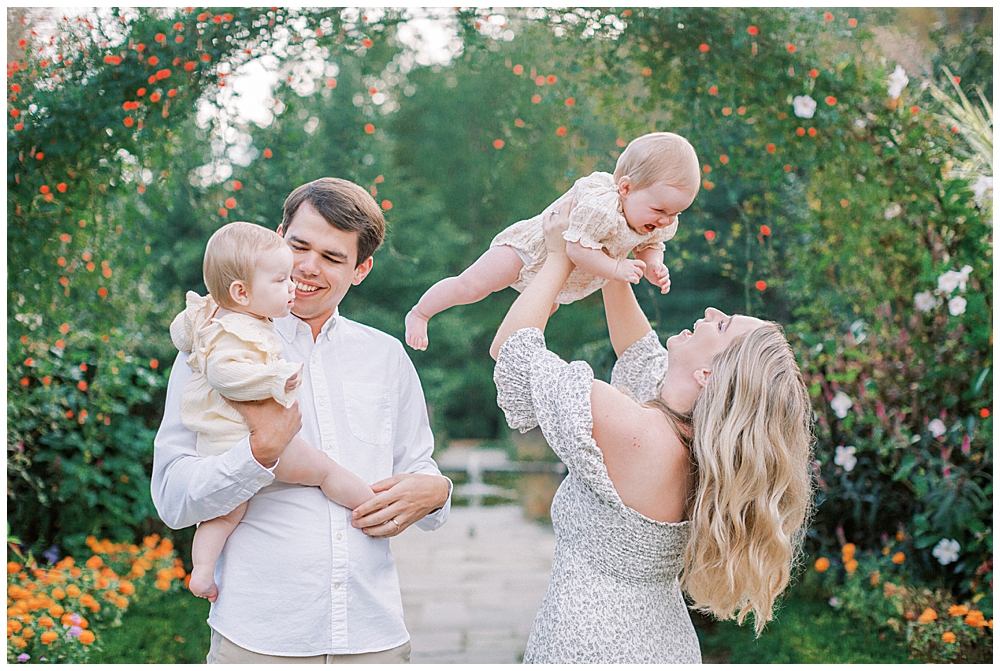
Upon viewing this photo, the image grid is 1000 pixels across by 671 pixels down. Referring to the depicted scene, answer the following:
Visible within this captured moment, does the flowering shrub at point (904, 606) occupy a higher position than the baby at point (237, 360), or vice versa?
the baby at point (237, 360)

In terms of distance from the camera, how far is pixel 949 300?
3.56 metres

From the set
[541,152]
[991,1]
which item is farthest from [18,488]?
[541,152]

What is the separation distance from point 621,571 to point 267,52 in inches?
106

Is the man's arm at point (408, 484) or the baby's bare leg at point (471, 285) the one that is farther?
the baby's bare leg at point (471, 285)

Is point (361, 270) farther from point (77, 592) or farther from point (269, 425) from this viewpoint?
point (77, 592)

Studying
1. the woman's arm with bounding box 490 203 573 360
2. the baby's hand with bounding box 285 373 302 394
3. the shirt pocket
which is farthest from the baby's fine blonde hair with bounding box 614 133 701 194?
the baby's hand with bounding box 285 373 302 394

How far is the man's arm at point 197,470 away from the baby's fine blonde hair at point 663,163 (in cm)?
92

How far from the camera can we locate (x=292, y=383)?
1.57 m

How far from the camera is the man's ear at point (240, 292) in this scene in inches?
61.2

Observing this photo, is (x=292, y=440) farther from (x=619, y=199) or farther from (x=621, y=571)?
(x=619, y=199)

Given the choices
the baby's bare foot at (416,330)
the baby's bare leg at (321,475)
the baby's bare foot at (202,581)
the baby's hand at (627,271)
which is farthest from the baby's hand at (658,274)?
the baby's bare foot at (202,581)

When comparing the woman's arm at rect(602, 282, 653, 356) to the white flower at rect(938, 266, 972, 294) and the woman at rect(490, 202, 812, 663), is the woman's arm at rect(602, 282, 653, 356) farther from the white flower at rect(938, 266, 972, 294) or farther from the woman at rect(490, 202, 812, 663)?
the white flower at rect(938, 266, 972, 294)

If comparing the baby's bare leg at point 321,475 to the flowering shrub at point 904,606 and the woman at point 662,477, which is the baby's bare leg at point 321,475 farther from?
the flowering shrub at point 904,606

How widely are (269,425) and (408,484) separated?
35cm
